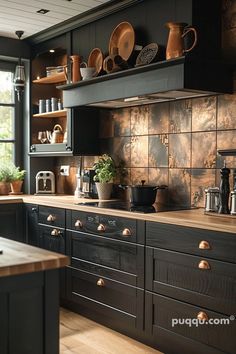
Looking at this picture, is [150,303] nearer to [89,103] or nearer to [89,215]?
[89,215]

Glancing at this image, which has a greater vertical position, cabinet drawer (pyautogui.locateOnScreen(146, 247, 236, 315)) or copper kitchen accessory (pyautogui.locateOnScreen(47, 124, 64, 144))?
copper kitchen accessory (pyautogui.locateOnScreen(47, 124, 64, 144))

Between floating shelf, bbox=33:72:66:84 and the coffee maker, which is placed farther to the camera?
the coffee maker

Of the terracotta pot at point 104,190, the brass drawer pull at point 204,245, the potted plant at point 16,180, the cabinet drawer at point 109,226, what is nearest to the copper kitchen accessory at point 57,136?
the potted plant at point 16,180

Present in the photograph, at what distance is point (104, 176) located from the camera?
13.5 ft

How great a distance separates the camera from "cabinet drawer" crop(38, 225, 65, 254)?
3969 mm

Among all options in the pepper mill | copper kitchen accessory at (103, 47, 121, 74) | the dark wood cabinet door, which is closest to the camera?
the pepper mill

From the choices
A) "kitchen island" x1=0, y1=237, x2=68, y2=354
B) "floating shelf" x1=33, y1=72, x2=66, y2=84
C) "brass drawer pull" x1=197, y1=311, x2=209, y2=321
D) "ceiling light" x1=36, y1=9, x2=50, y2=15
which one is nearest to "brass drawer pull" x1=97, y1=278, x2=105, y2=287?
"brass drawer pull" x1=197, y1=311, x2=209, y2=321

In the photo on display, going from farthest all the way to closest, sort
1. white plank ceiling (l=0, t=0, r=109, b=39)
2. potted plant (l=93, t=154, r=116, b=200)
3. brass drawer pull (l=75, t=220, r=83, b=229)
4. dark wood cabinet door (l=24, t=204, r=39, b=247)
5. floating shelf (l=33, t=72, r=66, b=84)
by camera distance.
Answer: floating shelf (l=33, t=72, r=66, b=84)
dark wood cabinet door (l=24, t=204, r=39, b=247)
potted plant (l=93, t=154, r=116, b=200)
white plank ceiling (l=0, t=0, r=109, b=39)
brass drawer pull (l=75, t=220, r=83, b=229)

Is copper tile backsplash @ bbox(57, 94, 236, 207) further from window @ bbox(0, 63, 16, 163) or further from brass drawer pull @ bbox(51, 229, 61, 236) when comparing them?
window @ bbox(0, 63, 16, 163)

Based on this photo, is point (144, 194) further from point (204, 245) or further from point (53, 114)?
point (53, 114)

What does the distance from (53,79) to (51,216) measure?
151 cm

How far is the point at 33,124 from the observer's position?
16.6 ft

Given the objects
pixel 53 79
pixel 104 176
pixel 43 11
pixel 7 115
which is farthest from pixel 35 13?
pixel 104 176

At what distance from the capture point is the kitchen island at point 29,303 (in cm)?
175
